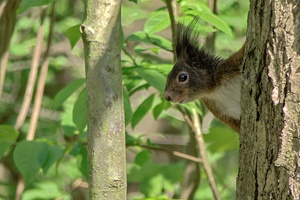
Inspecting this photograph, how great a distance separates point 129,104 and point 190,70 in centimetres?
54

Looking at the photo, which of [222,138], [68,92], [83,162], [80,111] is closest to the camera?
[80,111]

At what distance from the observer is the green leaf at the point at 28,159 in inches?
102

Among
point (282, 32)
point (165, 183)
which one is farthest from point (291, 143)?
point (165, 183)

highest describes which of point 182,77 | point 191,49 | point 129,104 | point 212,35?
point 212,35

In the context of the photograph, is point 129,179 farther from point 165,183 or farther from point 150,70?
point 150,70

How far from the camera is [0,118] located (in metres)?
5.52

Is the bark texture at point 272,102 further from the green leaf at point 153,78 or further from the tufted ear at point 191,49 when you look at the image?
the tufted ear at point 191,49

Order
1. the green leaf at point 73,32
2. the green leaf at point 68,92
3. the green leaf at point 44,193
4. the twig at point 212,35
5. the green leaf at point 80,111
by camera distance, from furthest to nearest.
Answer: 1. the green leaf at point 44,193
2. the twig at point 212,35
3. the green leaf at point 68,92
4. the green leaf at point 80,111
5. the green leaf at point 73,32

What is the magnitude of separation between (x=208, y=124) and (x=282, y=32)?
7.25ft

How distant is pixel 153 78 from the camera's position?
2.52 m

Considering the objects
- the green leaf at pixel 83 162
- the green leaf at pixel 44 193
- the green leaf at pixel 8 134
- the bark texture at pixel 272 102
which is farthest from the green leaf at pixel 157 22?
the green leaf at pixel 44 193

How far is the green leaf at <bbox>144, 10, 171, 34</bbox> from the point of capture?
9.18 feet

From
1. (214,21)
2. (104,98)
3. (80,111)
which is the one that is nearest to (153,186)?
(80,111)

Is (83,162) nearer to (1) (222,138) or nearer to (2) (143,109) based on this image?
(2) (143,109)
